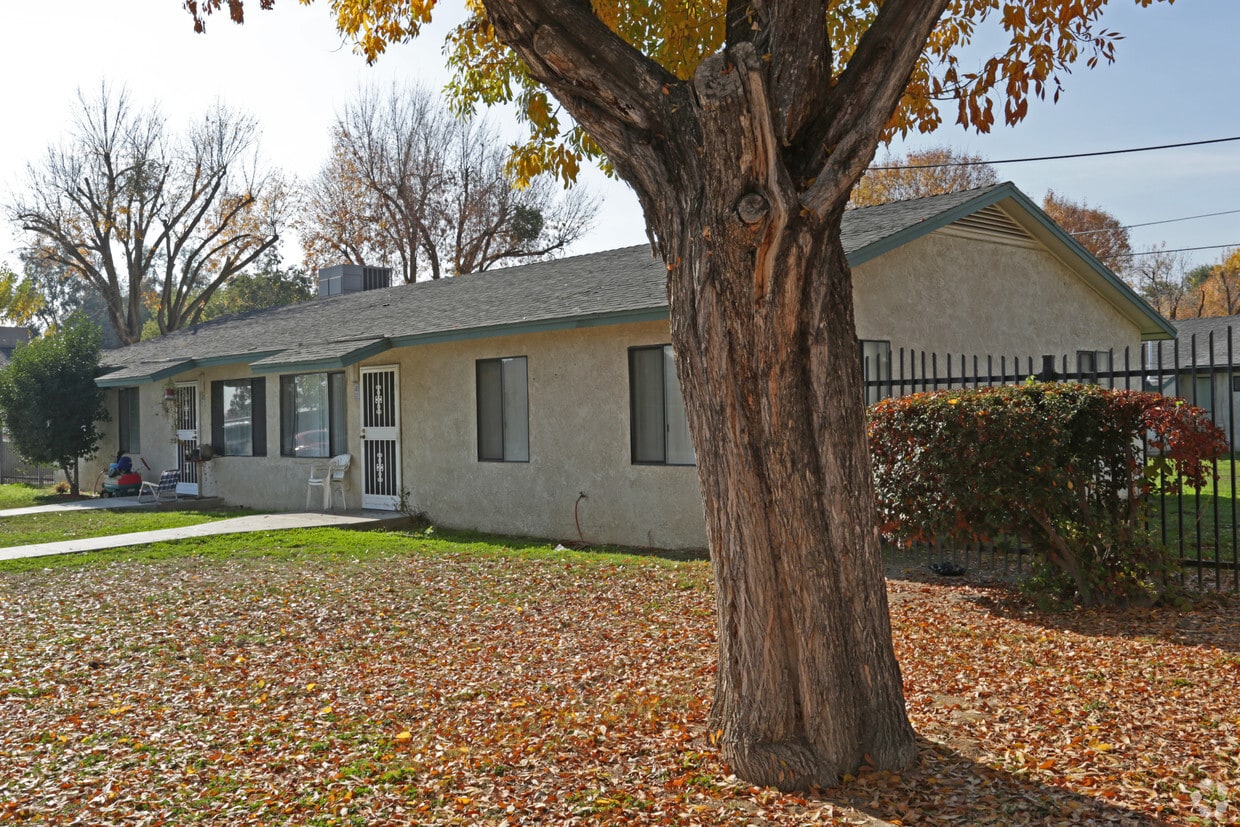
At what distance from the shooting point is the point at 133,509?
1927cm

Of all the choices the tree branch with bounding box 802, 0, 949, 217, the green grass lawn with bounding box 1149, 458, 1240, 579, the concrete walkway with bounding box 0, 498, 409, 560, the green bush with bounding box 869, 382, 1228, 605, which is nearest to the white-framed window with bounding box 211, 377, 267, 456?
the concrete walkway with bounding box 0, 498, 409, 560

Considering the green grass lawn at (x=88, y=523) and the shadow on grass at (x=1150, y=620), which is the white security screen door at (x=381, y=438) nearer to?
the green grass lawn at (x=88, y=523)

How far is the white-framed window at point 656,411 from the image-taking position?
1229 centimetres

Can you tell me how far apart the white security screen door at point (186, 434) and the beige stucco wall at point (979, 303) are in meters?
14.4

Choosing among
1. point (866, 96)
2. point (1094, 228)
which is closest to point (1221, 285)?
point (1094, 228)

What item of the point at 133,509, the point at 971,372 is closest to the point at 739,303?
the point at 971,372

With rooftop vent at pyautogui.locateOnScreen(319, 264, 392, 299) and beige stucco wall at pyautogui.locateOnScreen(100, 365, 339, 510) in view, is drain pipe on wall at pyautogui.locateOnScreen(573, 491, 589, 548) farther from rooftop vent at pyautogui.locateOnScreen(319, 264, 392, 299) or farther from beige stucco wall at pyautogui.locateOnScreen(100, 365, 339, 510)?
rooftop vent at pyautogui.locateOnScreen(319, 264, 392, 299)

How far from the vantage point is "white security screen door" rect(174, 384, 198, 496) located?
21.2m

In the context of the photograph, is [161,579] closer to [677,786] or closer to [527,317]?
[527,317]

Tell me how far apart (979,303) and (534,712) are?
1046 centimetres

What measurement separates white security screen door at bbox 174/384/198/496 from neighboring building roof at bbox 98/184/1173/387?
0.74 meters

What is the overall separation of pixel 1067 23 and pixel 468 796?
21.4ft

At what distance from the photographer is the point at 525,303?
49.5 ft

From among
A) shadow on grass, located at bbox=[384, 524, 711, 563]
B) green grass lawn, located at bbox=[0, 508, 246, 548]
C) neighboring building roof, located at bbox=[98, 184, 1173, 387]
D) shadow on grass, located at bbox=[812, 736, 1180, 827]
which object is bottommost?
shadow on grass, located at bbox=[812, 736, 1180, 827]
